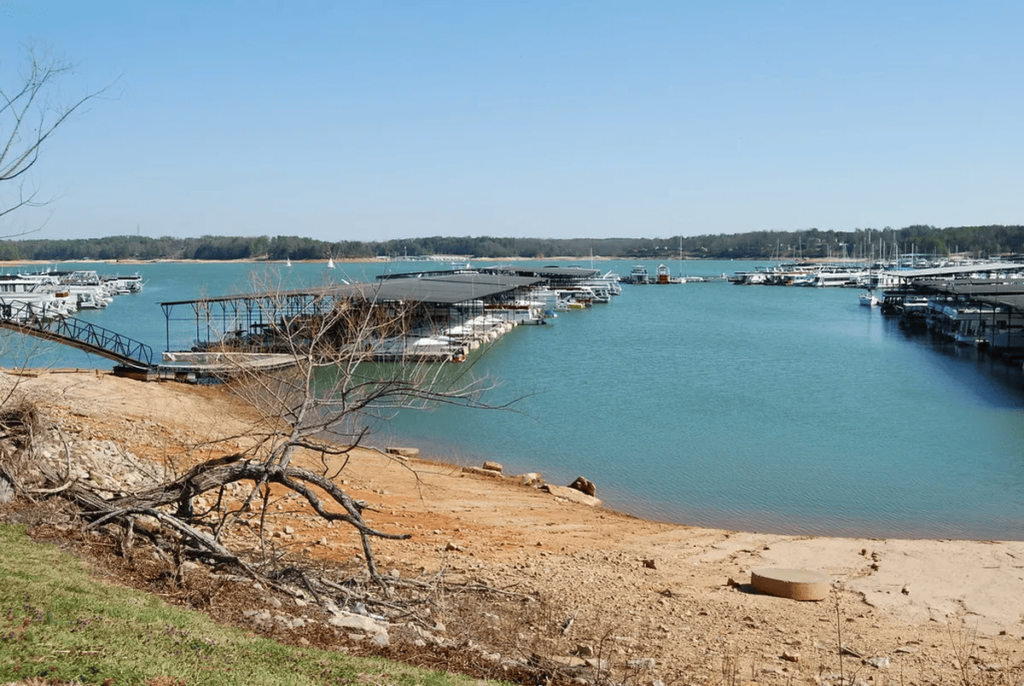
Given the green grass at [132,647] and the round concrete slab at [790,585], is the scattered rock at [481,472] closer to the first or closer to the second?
the round concrete slab at [790,585]

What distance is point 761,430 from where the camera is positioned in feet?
98.7

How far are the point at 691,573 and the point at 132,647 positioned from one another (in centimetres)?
958

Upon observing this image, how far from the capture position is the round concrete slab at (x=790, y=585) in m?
13.1

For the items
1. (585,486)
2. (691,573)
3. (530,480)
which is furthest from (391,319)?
(691,573)

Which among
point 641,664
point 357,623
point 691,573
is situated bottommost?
point 691,573

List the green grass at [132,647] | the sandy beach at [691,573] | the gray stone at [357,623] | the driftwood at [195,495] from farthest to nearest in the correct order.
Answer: the sandy beach at [691,573] < the driftwood at [195,495] < the gray stone at [357,623] < the green grass at [132,647]

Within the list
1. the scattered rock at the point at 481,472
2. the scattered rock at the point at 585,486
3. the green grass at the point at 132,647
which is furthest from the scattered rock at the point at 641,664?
the scattered rock at the point at 481,472

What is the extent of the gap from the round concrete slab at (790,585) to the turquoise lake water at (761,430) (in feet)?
20.0

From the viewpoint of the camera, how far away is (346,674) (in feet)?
23.6

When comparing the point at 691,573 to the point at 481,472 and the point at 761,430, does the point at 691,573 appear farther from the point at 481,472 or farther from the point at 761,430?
the point at 761,430

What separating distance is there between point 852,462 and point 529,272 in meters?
82.2

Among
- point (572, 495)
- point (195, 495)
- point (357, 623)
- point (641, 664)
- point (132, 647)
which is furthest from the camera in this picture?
point (572, 495)

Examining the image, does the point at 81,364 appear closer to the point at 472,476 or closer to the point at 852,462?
the point at 472,476

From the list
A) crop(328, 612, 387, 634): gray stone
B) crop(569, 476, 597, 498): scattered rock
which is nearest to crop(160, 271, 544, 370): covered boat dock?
crop(569, 476, 597, 498): scattered rock
